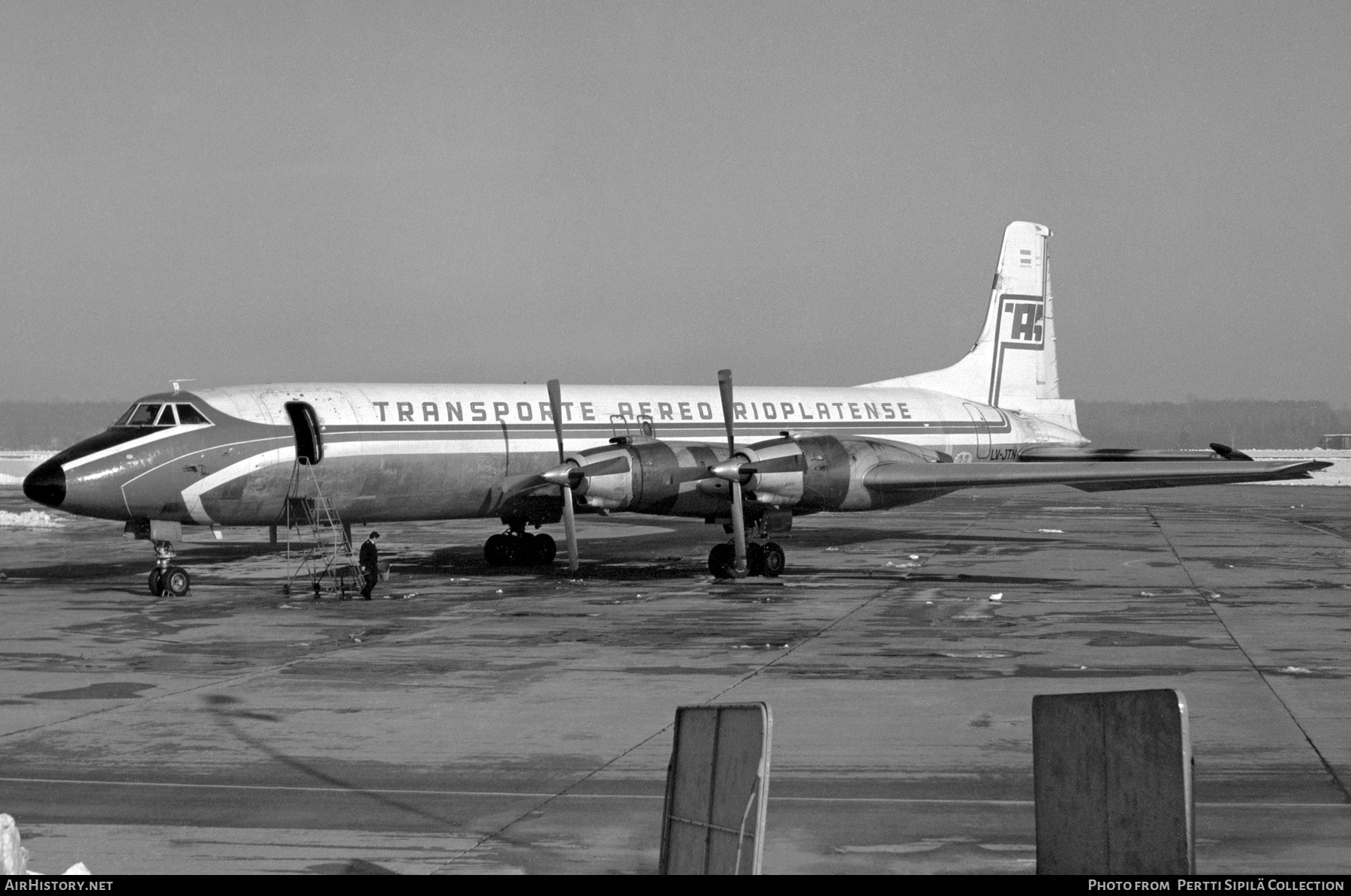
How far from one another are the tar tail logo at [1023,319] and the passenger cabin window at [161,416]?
2074cm

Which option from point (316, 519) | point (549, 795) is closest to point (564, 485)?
point (316, 519)

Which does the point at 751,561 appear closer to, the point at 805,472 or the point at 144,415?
the point at 805,472

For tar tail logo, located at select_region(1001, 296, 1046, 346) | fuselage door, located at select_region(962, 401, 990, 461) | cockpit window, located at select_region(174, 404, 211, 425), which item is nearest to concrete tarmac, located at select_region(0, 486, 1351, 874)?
cockpit window, located at select_region(174, 404, 211, 425)

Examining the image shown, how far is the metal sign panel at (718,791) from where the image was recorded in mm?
5074

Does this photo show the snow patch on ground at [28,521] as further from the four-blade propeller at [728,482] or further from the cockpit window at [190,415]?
the four-blade propeller at [728,482]

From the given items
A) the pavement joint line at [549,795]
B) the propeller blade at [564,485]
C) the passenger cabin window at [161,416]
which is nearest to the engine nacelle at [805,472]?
the propeller blade at [564,485]

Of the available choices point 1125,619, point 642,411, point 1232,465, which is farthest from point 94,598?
point 1232,465

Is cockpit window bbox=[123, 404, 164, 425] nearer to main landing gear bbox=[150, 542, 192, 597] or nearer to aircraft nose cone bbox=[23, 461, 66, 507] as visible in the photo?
aircraft nose cone bbox=[23, 461, 66, 507]

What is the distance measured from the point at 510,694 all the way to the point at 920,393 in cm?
2157

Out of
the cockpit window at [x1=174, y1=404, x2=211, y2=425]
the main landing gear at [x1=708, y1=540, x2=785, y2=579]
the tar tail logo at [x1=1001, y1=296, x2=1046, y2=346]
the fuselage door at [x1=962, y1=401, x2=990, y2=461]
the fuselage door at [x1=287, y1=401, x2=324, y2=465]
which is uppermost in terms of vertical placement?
the tar tail logo at [x1=1001, y1=296, x2=1046, y2=346]

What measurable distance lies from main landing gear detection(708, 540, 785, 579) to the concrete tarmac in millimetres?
570

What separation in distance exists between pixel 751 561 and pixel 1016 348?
14.4 m

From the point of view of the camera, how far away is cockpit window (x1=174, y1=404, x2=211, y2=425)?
21.3 metres

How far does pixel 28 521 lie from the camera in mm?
42062
